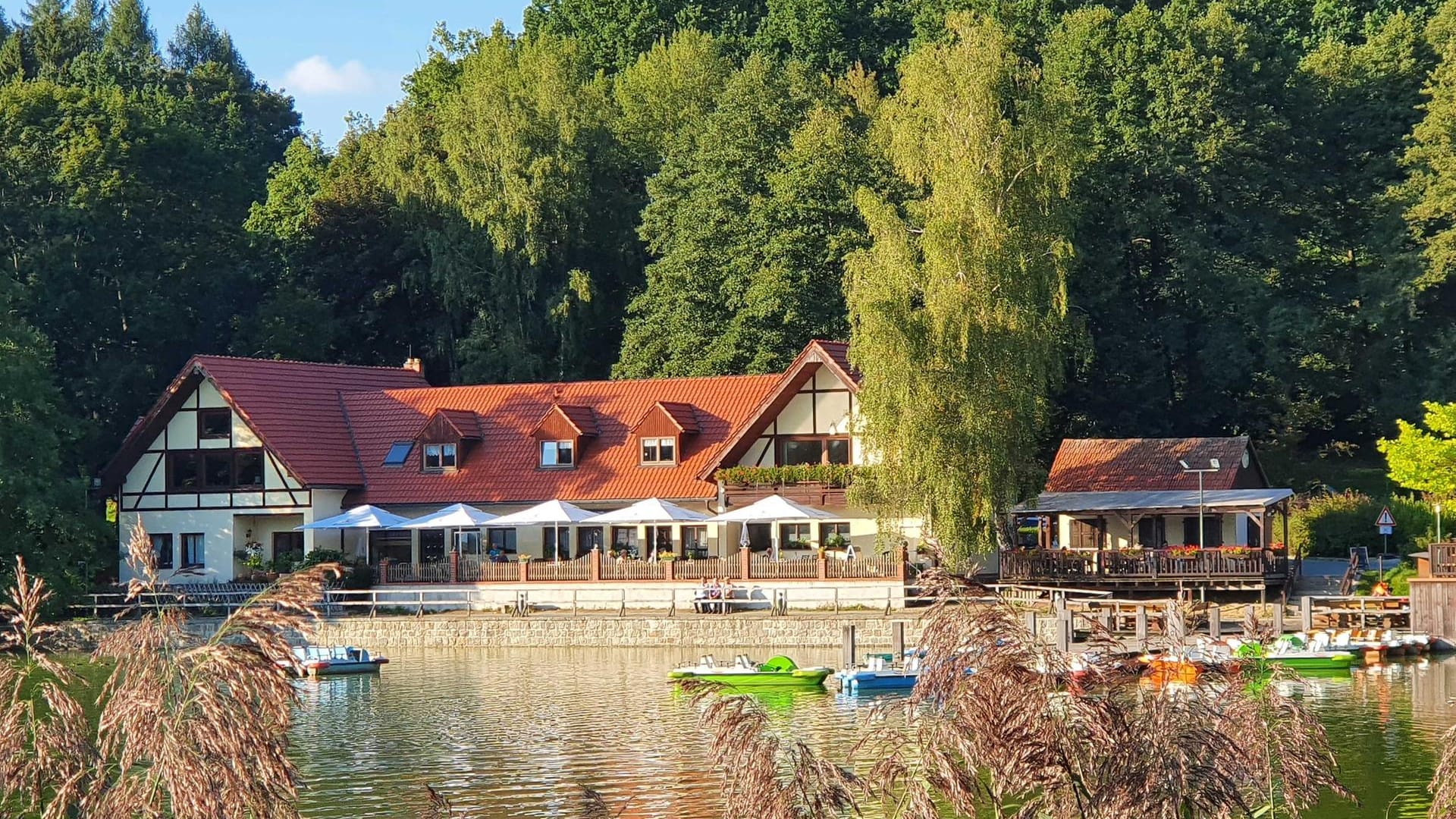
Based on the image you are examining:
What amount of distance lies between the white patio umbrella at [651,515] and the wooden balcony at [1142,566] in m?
8.23

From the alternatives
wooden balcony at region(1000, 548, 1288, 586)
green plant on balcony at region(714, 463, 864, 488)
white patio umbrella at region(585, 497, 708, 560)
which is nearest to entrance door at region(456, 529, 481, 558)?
white patio umbrella at region(585, 497, 708, 560)

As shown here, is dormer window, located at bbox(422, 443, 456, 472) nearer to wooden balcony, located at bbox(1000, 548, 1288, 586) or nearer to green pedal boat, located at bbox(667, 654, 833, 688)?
wooden balcony, located at bbox(1000, 548, 1288, 586)

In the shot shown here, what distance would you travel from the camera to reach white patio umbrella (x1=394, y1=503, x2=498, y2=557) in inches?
1939

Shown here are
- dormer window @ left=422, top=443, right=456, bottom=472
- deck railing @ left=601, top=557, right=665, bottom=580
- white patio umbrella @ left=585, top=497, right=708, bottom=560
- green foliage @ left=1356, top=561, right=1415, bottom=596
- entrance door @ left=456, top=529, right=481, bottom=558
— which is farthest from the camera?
dormer window @ left=422, top=443, right=456, bottom=472

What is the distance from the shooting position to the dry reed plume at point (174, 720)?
10.0 metres

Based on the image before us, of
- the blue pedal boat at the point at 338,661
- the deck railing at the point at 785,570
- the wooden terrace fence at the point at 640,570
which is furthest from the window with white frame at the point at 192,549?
the deck railing at the point at 785,570

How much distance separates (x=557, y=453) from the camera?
53750 millimetres

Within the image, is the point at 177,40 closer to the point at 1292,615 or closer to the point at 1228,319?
the point at 1228,319

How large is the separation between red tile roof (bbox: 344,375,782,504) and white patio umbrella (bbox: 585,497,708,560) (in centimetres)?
206

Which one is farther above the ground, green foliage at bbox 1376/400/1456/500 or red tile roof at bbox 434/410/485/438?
red tile roof at bbox 434/410/485/438

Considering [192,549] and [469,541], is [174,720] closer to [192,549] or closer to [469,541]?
[469,541]

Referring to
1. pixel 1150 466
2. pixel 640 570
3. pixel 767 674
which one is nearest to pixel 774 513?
pixel 640 570

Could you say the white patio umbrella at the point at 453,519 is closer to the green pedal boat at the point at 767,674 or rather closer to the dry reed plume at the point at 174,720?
the green pedal boat at the point at 767,674

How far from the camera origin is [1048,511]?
48.7 metres
